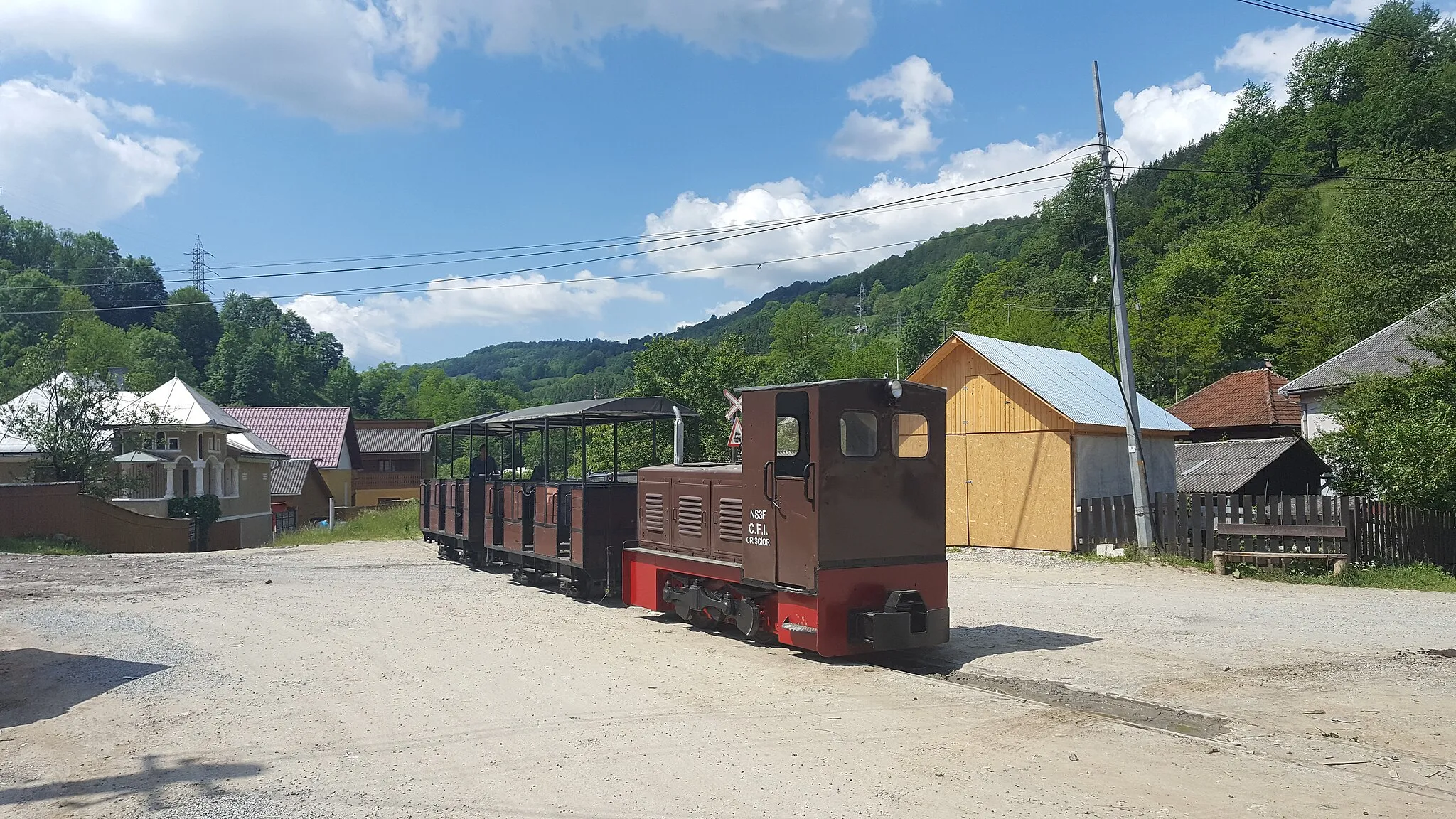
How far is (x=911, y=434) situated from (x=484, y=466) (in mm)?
12519

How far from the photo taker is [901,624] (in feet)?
30.6

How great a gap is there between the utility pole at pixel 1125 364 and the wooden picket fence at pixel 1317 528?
58 cm

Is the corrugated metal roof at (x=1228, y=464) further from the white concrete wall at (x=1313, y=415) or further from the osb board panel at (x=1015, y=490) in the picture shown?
the white concrete wall at (x=1313, y=415)

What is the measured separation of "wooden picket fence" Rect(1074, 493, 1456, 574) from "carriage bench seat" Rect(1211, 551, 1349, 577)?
1.25 feet

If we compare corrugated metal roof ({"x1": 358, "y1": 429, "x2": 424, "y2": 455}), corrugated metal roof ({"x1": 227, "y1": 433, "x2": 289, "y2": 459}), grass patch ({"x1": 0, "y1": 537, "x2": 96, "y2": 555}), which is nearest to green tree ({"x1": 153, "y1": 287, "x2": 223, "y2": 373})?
corrugated metal roof ({"x1": 358, "y1": 429, "x2": 424, "y2": 455})

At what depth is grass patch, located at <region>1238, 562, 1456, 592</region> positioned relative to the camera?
15727mm

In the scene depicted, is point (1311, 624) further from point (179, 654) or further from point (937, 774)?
point (179, 654)

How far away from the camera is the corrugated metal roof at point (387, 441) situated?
6628cm

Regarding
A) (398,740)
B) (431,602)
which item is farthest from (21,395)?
(398,740)

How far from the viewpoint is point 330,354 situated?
142 metres

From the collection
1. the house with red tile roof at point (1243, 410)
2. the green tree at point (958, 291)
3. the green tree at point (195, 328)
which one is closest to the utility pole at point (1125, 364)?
the house with red tile roof at point (1243, 410)

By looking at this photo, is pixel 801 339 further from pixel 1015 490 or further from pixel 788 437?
pixel 788 437

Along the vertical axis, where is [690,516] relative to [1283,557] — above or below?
above

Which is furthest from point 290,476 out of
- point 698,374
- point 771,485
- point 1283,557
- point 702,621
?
point 1283,557
